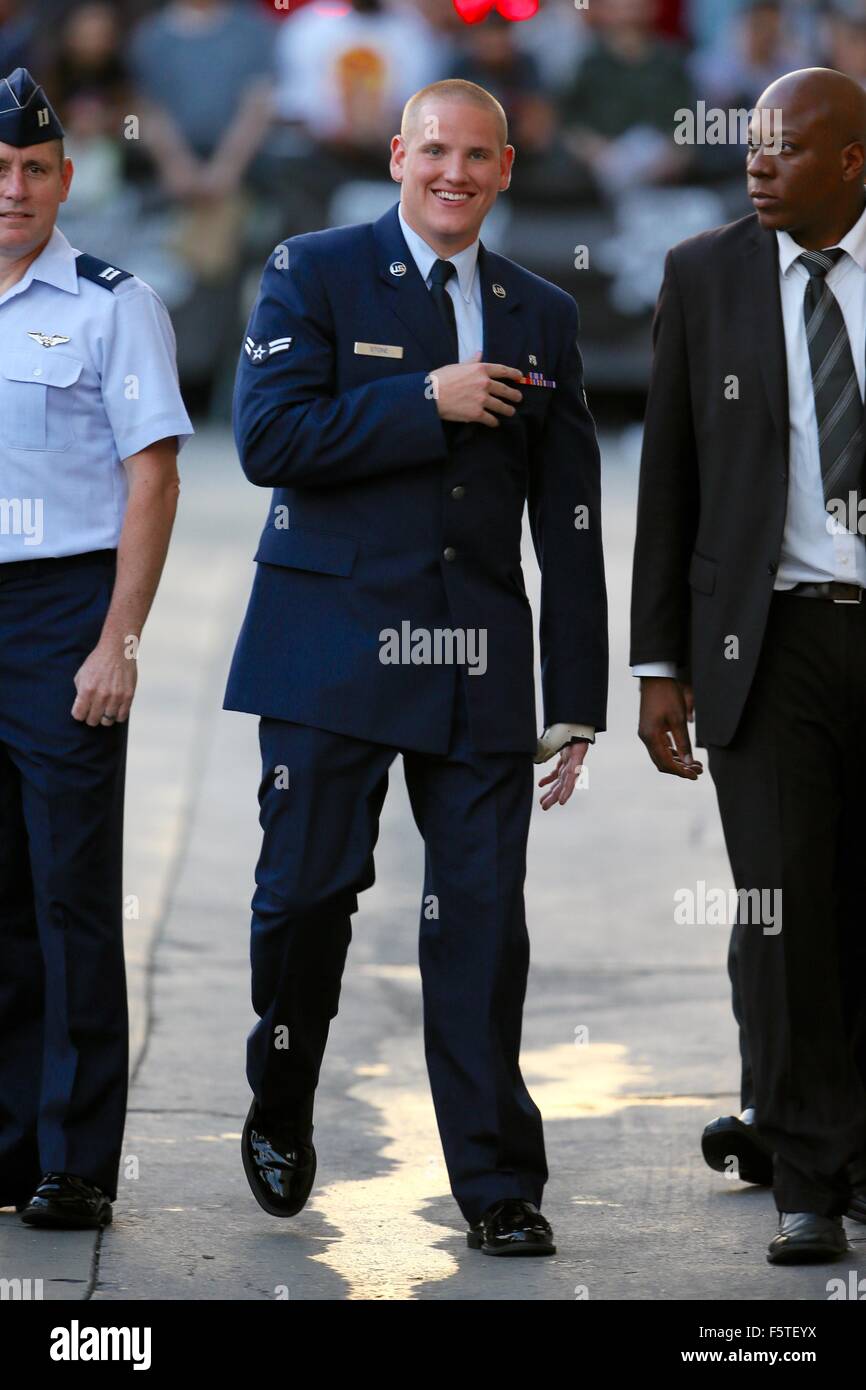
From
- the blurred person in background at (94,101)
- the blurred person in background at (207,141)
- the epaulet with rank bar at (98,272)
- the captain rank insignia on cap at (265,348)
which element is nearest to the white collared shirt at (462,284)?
the captain rank insignia on cap at (265,348)

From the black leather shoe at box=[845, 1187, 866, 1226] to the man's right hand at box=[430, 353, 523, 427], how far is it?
156 centimetres

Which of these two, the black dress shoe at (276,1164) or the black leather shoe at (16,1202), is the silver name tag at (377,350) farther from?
the black leather shoe at (16,1202)

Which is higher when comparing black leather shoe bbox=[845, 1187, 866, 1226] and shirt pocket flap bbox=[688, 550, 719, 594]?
shirt pocket flap bbox=[688, 550, 719, 594]

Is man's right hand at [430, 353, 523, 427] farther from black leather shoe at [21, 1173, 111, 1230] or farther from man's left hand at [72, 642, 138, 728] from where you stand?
black leather shoe at [21, 1173, 111, 1230]

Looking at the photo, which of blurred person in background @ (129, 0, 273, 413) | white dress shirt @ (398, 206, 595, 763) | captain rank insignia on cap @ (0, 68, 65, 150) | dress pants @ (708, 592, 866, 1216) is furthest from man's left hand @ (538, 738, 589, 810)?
blurred person in background @ (129, 0, 273, 413)

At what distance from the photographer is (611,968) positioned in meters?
6.80

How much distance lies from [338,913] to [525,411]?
3.19 ft

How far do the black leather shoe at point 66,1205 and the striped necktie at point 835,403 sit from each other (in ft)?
5.96

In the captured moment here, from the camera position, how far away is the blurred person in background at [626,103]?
626 inches

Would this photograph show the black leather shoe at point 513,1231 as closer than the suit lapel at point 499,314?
Yes

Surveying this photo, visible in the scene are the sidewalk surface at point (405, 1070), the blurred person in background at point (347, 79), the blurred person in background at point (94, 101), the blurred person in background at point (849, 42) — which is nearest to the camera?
the sidewalk surface at point (405, 1070)

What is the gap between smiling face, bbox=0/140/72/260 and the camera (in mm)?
4480
